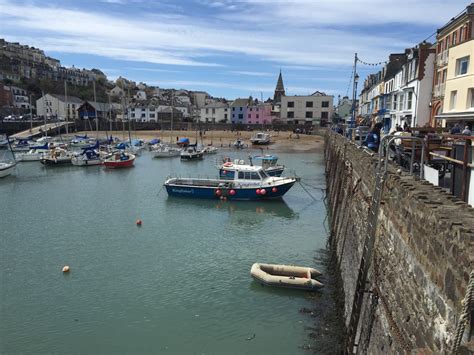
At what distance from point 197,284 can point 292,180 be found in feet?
51.1

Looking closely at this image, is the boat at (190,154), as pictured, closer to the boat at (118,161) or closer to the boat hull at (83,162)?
the boat at (118,161)

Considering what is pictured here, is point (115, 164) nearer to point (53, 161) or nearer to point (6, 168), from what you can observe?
point (53, 161)

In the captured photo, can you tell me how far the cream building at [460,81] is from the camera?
25.4 meters

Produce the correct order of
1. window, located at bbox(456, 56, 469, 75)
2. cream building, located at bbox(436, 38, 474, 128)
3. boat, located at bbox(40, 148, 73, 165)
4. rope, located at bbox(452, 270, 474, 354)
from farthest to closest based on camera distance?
boat, located at bbox(40, 148, 73, 165)
window, located at bbox(456, 56, 469, 75)
cream building, located at bbox(436, 38, 474, 128)
rope, located at bbox(452, 270, 474, 354)

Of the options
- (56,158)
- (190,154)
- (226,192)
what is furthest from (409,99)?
(56,158)

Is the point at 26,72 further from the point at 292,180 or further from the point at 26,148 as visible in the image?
the point at 292,180

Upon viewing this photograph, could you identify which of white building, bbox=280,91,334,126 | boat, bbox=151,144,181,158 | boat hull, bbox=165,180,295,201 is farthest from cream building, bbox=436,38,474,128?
white building, bbox=280,91,334,126

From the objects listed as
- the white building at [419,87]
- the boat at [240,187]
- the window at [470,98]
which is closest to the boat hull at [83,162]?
the boat at [240,187]

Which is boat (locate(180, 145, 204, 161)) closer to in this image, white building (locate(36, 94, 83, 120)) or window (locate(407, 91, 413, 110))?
window (locate(407, 91, 413, 110))

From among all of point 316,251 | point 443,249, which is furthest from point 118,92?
point 443,249

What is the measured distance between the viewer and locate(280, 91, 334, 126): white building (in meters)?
108

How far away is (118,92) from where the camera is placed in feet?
541

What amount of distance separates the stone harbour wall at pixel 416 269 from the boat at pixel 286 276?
502cm

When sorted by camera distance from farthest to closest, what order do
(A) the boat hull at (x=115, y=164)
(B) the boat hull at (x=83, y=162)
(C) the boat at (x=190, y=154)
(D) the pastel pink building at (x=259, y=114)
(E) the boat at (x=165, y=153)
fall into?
(D) the pastel pink building at (x=259, y=114)
(E) the boat at (x=165, y=153)
(C) the boat at (x=190, y=154)
(B) the boat hull at (x=83, y=162)
(A) the boat hull at (x=115, y=164)
